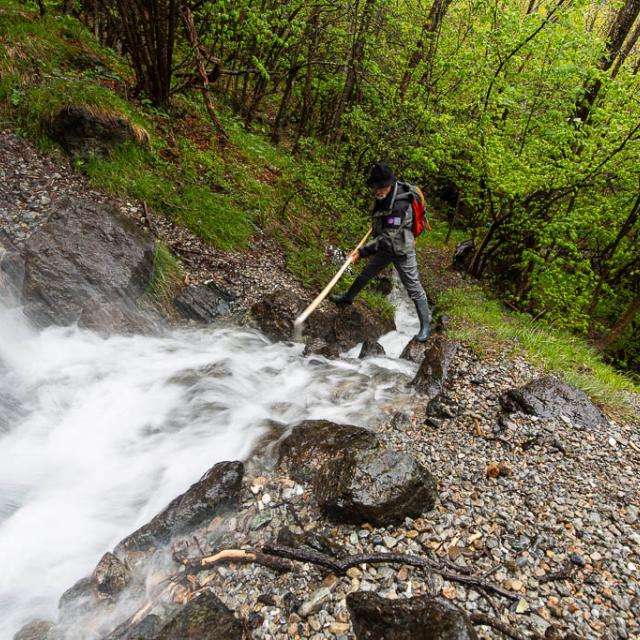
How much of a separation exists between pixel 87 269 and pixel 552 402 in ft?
20.4

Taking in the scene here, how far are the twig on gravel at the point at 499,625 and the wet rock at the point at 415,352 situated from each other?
4.23 meters

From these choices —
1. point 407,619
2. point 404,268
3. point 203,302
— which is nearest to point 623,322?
point 404,268

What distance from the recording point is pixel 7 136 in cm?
646

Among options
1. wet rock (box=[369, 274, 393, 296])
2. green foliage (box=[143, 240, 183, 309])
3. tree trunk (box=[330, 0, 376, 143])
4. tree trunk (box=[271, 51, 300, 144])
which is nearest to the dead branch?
tree trunk (box=[271, 51, 300, 144])

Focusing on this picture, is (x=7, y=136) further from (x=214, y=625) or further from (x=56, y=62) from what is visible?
(x=214, y=625)

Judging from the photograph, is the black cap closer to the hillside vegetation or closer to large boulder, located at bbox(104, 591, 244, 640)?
the hillside vegetation

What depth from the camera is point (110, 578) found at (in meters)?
3.08

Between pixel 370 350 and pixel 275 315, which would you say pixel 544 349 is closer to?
pixel 370 350

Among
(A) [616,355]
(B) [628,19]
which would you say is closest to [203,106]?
(B) [628,19]

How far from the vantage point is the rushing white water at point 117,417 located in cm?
354

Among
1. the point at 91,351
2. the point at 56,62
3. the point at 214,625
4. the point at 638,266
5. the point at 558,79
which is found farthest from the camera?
the point at 638,266

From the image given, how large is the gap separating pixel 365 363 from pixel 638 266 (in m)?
7.97

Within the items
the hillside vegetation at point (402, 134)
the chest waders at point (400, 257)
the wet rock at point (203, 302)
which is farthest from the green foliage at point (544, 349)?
the wet rock at point (203, 302)

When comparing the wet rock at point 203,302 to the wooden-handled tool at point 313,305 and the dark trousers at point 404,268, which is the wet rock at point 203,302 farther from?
the dark trousers at point 404,268
